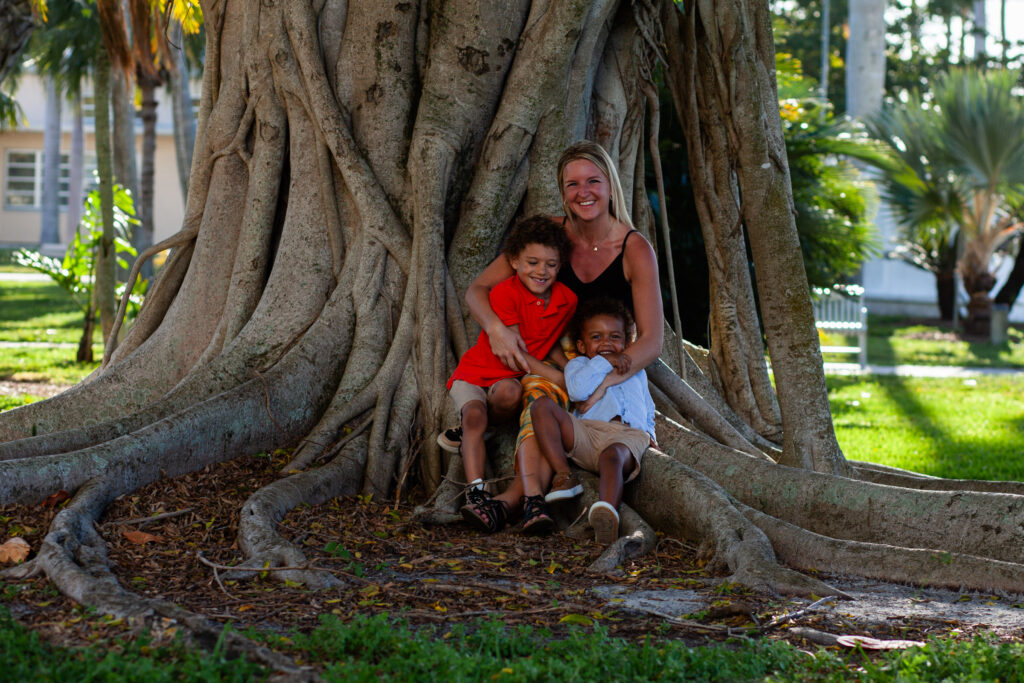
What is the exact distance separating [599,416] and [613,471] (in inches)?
12.7

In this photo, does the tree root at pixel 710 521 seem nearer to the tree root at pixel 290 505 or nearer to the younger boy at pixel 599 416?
the younger boy at pixel 599 416

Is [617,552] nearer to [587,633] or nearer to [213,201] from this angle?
[587,633]

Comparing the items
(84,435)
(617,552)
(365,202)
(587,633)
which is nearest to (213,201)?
(365,202)

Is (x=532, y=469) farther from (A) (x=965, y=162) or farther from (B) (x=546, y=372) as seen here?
(A) (x=965, y=162)

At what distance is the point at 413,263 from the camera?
17.6 feet

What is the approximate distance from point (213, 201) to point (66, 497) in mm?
2296

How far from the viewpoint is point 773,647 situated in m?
3.16

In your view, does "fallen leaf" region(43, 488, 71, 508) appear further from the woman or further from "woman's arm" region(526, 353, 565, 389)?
"woman's arm" region(526, 353, 565, 389)

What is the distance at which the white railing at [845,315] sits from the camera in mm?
15008

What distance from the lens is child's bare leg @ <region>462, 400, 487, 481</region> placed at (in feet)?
15.3

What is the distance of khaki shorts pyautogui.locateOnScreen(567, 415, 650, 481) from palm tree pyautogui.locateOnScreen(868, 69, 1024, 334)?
14049 mm

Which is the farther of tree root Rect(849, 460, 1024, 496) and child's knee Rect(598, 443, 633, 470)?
tree root Rect(849, 460, 1024, 496)

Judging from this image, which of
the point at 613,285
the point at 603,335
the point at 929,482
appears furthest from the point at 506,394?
the point at 929,482

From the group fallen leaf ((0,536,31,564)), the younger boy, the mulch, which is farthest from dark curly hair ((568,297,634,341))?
fallen leaf ((0,536,31,564))
